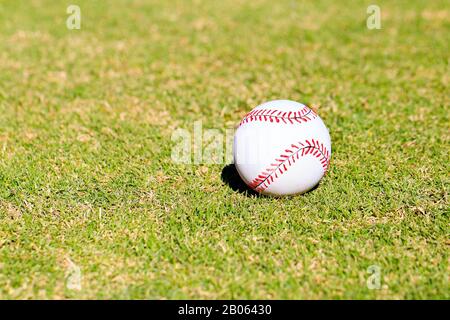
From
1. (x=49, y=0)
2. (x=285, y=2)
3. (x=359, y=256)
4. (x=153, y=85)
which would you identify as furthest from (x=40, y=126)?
(x=285, y=2)

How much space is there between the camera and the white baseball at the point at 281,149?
3994 mm

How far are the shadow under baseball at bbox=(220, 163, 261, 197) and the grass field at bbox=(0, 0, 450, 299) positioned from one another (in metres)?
0.02

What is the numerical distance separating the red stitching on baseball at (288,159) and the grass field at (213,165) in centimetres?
24

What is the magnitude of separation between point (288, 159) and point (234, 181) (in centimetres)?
75

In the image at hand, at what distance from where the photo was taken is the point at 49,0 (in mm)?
9477

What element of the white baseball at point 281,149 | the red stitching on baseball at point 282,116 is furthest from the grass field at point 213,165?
the red stitching on baseball at point 282,116

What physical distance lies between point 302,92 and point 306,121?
2.34 meters

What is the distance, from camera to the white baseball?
13.1ft
